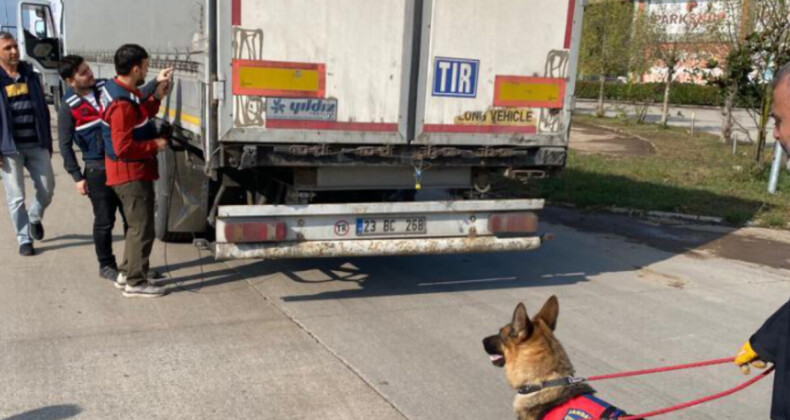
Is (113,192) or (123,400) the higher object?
(113,192)

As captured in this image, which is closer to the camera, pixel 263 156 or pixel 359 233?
pixel 263 156

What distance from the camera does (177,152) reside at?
20.2 ft

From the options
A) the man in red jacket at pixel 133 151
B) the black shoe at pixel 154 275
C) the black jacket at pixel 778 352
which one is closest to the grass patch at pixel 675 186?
the black shoe at pixel 154 275

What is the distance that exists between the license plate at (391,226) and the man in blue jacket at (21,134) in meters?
3.34

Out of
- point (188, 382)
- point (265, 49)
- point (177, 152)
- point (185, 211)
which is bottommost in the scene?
point (188, 382)

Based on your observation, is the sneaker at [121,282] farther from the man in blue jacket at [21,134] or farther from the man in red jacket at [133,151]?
the man in blue jacket at [21,134]

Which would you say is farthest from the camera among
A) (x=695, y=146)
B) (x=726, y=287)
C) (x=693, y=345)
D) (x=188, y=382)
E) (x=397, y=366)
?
(x=695, y=146)

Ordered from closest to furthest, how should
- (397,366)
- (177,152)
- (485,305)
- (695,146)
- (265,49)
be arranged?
(397,366)
(265,49)
(485,305)
(177,152)
(695,146)

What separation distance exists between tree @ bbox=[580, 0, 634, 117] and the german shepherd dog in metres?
28.3

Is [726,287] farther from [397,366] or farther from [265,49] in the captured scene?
[265,49]

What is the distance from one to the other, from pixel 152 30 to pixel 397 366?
13.9ft

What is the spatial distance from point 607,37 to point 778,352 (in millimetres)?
30062

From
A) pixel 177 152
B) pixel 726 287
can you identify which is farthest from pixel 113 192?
pixel 726 287

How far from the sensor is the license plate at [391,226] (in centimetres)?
539
